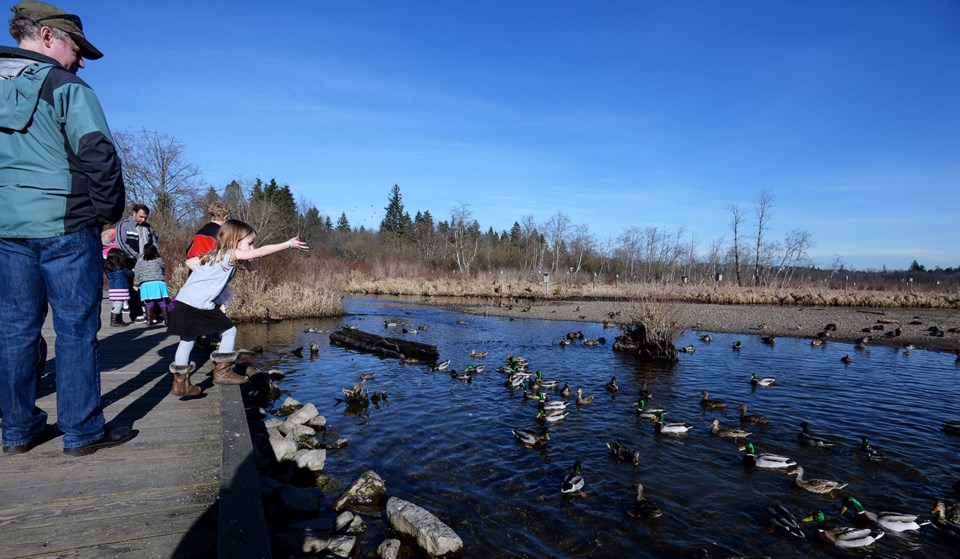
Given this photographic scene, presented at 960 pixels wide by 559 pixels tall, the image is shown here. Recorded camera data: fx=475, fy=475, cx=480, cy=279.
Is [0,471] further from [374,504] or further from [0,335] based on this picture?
[374,504]

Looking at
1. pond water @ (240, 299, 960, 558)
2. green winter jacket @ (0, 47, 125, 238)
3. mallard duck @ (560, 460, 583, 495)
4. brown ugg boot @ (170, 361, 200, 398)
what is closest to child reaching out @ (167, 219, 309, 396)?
brown ugg boot @ (170, 361, 200, 398)

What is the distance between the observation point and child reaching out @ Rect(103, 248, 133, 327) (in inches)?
393

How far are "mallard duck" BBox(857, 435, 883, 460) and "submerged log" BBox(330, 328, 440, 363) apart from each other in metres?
10.1

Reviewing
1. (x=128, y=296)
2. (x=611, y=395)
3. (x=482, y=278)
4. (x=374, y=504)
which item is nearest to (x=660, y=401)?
(x=611, y=395)

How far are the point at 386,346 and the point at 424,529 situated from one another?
1067cm

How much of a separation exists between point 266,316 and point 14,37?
725 inches

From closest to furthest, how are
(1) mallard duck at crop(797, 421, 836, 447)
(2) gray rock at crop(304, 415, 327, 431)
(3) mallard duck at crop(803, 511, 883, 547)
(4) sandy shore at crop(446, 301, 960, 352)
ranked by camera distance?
1. (3) mallard duck at crop(803, 511, 883, 547)
2. (2) gray rock at crop(304, 415, 327, 431)
3. (1) mallard duck at crop(797, 421, 836, 447)
4. (4) sandy shore at crop(446, 301, 960, 352)

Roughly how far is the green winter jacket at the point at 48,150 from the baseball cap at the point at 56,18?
278 millimetres

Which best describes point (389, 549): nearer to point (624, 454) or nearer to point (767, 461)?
point (624, 454)

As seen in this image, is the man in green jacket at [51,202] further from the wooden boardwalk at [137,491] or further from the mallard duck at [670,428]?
the mallard duck at [670,428]

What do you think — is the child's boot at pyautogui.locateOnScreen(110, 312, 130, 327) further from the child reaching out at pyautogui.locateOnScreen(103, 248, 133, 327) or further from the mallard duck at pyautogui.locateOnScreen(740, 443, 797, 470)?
the mallard duck at pyautogui.locateOnScreen(740, 443, 797, 470)

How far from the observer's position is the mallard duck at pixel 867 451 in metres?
7.82

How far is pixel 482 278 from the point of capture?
150 ft

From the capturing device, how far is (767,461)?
24.1ft
